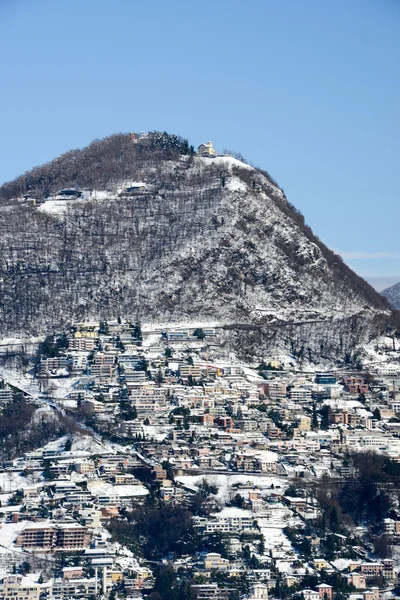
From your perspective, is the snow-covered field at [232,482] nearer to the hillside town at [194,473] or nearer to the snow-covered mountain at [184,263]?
the hillside town at [194,473]

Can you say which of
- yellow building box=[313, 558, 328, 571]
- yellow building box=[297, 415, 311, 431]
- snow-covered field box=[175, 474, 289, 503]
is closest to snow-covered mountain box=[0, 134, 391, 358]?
yellow building box=[297, 415, 311, 431]

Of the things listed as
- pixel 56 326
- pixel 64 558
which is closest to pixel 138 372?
pixel 56 326

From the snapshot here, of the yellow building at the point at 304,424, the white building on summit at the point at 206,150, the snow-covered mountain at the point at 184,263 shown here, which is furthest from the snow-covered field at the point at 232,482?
the white building on summit at the point at 206,150

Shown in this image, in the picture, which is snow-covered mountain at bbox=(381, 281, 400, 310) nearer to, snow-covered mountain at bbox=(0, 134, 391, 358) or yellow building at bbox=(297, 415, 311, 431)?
snow-covered mountain at bbox=(0, 134, 391, 358)

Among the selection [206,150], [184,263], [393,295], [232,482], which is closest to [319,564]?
[232,482]

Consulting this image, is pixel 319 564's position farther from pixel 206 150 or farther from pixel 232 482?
pixel 206 150

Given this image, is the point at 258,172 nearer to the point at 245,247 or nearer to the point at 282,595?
the point at 245,247
